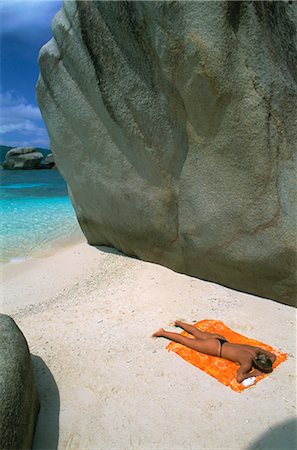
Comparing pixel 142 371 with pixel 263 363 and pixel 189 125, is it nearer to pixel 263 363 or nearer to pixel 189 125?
pixel 263 363

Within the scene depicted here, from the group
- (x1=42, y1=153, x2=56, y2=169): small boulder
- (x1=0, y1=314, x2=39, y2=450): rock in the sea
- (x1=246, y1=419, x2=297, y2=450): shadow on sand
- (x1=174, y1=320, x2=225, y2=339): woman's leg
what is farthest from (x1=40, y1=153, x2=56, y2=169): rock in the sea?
(x1=246, y1=419, x2=297, y2=450): shadow on sand

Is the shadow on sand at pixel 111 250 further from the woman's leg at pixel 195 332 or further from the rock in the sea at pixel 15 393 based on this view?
the rock in the sea at pixel 15 393

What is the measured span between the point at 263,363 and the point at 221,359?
0.31 m

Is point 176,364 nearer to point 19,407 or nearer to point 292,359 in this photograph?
point 292,359

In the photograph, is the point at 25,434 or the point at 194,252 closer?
the point at 25,434

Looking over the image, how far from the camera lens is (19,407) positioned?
1785 mm

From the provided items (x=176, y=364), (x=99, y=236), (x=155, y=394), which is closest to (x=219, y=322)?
(x=176, y=364)

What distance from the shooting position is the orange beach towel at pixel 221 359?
2437 mm

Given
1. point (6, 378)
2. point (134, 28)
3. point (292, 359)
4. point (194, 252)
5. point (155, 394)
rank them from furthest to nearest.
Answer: point (194, 252), point (134, 28), point (292, 359), point (155, 394), point (6, 378)

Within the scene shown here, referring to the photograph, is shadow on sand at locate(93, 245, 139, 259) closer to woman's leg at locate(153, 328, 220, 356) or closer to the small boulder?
woman's leg at locate(153, 328, 220, 356)

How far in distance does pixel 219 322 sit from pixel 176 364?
2.08ft

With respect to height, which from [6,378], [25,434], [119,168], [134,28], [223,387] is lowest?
[223,387]

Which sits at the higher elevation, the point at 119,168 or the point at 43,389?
the point at 119,168

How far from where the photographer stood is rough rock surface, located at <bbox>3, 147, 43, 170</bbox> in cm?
3198
